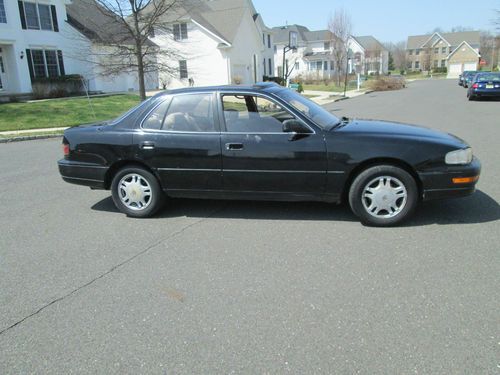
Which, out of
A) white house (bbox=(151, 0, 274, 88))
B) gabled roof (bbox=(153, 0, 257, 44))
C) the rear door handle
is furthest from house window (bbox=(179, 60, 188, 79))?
the rear door handle

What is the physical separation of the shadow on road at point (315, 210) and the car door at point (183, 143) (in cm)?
50

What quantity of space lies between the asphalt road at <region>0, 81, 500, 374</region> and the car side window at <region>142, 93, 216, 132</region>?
1173 mm

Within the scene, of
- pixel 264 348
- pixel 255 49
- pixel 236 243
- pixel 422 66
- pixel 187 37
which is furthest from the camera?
pixel 422 66

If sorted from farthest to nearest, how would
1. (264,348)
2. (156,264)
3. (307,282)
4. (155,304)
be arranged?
(156,264)
(307,282)
(155,304)
(264,348)

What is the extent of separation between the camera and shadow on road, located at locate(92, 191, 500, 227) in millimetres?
5105

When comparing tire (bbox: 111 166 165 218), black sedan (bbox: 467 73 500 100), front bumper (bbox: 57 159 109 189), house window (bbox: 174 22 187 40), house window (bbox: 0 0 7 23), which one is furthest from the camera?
house window (bbox: 174 22 187 40)

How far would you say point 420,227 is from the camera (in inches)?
191

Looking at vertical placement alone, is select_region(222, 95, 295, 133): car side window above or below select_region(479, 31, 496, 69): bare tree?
below

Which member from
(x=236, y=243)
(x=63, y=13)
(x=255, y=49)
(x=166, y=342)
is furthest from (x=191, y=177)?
(x=255, y=49)

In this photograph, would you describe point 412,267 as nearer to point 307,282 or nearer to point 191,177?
point 307,282

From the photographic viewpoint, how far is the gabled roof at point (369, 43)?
86.6m

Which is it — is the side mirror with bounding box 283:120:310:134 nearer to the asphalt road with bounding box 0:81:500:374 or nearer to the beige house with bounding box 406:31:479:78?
the asphalt road with bounding box 0:81:500:374

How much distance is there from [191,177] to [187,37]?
34.7 meters

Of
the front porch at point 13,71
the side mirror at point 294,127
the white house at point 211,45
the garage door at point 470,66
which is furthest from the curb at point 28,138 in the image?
the garage door at point 470,66
